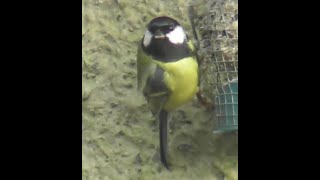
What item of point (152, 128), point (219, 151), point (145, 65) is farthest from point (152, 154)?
point (145, 65)

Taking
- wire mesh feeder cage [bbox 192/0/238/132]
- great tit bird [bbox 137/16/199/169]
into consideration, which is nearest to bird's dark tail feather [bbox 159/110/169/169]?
great tit bird [bbox 137/16/199/169]

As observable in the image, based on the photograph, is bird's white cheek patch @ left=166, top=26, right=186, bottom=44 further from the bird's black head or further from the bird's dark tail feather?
the bird's dark tail feather

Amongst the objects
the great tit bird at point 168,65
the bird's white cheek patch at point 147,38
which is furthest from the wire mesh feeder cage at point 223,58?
the bird's white cheek patch at point 147,38

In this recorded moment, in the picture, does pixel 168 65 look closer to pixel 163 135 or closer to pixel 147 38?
pixel 147 38

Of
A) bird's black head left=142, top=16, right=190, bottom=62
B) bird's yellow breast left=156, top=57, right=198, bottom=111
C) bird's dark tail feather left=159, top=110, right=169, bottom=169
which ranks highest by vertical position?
bird's black head left=142, top=16, right=190, bottom=62

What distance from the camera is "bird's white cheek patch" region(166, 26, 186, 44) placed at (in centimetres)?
217

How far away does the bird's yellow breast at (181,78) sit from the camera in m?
2.16

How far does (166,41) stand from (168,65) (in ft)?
0.26

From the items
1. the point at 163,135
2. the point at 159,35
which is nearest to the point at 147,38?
the point at 159,35

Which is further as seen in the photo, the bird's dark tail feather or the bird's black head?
the bird's dark tail feather

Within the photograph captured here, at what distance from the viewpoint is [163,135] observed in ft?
7.72

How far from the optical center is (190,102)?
8.04 ft

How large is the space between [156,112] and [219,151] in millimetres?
320

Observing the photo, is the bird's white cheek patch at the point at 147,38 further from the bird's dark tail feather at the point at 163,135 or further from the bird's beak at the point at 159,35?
the bird's dark tail feather at the point at 163,135
